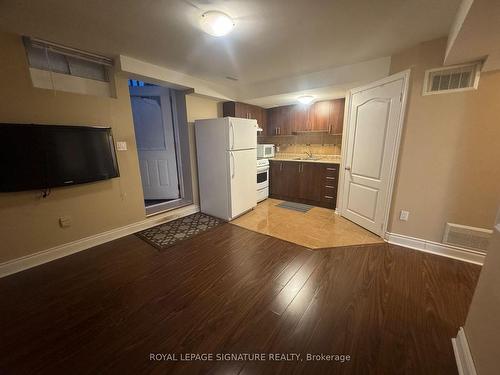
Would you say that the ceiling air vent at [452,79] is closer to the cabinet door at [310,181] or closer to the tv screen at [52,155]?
the cabinet door at [310,181]

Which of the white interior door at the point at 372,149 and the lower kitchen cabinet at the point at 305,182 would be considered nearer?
the white interior door at the point at 372,149

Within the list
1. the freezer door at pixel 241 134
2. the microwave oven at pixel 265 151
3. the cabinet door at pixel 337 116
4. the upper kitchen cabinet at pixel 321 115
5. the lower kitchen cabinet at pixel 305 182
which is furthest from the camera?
the microwave oven at pixel 265 151

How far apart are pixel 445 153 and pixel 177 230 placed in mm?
3678

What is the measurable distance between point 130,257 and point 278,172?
3330mm

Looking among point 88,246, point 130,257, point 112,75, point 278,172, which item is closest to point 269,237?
point 130,257

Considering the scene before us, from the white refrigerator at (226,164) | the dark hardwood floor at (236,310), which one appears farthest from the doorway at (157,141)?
the dark hardwood floor at (236,310)

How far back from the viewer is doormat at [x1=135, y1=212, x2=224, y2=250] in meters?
2.78

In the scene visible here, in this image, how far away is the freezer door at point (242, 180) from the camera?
336cm

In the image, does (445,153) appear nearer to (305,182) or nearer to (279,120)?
(305,182)

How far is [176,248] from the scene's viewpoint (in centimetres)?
261

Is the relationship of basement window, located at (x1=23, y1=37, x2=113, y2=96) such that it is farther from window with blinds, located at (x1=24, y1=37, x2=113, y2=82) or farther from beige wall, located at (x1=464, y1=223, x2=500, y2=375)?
beige wall, located at (x1=464, y1=223, x2=500, y2=375)

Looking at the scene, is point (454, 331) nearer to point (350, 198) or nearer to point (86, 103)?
point (350, 198)

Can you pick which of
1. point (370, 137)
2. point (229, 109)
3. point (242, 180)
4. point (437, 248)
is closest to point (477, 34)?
point (370, 137)

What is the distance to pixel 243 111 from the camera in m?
4.30
